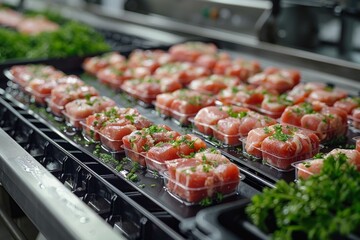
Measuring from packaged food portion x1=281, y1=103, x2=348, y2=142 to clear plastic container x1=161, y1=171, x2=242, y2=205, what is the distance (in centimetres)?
77

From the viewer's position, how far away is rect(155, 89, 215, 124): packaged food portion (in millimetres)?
3127

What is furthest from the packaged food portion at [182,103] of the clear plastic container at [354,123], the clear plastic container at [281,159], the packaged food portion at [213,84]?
the clear plastic container at [354,123]

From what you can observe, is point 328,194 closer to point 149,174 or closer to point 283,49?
point 149,174

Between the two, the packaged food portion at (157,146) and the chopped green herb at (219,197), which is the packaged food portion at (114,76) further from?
the chopped green herb at (219,197)

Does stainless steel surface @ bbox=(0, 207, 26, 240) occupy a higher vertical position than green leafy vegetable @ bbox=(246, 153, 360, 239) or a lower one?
lower

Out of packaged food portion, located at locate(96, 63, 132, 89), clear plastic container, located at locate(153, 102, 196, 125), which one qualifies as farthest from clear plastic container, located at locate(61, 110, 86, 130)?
packaged food portion, located at locate(96, 63, 132, 89)

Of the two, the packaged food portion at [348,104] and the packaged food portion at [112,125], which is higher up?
the packaged food portion at [348,104]

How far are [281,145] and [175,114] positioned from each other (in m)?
0.93

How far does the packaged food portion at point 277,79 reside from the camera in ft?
12.0

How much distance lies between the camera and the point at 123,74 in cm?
395

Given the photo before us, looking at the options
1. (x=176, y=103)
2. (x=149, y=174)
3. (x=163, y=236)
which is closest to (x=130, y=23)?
(x=176, y=103)

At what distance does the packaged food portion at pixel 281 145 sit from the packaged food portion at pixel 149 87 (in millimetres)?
1085

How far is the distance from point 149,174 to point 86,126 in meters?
0.66

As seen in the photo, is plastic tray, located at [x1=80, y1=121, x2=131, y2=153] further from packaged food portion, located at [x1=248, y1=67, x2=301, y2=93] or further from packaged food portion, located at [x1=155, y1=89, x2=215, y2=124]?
packaged food portion, located at [x1=248, y1=67, x2=301, y2=93]
